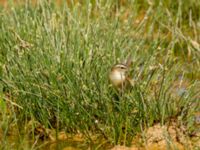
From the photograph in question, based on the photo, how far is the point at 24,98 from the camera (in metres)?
5.60

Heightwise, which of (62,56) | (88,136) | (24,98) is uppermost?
(62,56)

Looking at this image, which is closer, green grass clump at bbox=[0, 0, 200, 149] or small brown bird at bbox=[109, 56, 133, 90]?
green grass clump at bbox=[0, 0, 200, 149]

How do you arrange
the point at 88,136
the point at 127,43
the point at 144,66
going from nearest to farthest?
1. the point at 88,136
2. the point at 144,66
3. the point at 127,43

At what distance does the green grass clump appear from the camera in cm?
539

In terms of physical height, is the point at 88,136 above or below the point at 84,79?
below

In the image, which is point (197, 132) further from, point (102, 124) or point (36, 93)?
point (36, 93)

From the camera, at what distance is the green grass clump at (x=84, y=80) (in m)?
5.39

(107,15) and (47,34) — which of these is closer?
(47,34)

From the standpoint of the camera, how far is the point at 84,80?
555 centimetres

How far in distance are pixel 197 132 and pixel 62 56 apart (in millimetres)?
1254

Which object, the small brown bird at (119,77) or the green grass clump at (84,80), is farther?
the small brown bird at (119,77)

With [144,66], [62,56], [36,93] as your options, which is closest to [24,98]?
[36,93]

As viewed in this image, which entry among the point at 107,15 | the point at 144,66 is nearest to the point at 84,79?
the point at 144,66

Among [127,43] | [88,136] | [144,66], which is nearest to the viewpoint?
[88,136]
